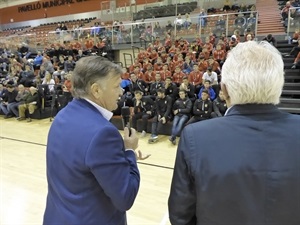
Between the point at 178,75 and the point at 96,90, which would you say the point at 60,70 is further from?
the point at 96,90

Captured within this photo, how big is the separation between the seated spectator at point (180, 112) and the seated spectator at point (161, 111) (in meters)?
0.15

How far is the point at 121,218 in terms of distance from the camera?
3.96 ft

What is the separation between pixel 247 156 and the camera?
0.86 meters

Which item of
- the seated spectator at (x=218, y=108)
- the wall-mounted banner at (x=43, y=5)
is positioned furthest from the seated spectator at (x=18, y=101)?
the wall-mounted banner at (x=43, y=5)

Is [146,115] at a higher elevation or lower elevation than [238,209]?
lower

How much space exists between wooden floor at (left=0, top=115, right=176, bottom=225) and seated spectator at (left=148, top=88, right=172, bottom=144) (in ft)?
0.78

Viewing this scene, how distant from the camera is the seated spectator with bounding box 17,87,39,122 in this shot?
313 inches

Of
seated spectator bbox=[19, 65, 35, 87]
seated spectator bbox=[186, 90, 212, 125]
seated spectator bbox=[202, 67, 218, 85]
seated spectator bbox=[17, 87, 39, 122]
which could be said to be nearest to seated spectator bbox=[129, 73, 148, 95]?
seated spectator bbox=[202, 67, 218, 85]

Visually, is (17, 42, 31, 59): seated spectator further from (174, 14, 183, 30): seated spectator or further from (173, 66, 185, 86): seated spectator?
(173, 66, 185, 86): seated spectator

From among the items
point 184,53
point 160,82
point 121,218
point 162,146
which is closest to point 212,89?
point 160,82

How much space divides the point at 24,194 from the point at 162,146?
2.59 m

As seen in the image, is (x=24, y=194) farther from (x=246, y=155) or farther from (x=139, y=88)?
(x=139, y=88)

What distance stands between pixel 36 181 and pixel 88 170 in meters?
3.11

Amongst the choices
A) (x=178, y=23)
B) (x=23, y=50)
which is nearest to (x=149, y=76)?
(x=178, y=23)
